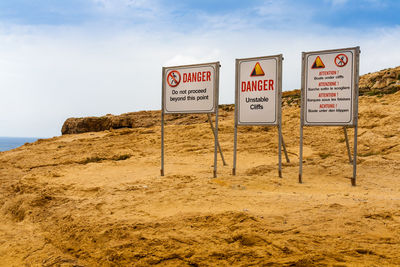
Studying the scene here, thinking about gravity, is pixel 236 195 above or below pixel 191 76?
below

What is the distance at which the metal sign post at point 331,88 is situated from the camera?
734 centimetres

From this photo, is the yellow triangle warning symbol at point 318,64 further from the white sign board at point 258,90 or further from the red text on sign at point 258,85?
the red text on sign at point 258,85

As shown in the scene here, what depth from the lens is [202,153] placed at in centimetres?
1184

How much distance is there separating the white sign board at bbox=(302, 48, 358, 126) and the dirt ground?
1.41 metres

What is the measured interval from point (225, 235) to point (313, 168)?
14.7ft

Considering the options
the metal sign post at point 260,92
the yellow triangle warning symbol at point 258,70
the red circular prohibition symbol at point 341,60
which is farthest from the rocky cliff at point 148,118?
the red circular prohibition symbol at point 341,60

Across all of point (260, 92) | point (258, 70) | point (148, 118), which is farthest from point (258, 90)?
point (148, 118)

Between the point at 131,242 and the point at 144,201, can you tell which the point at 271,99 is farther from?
the point at 131,242

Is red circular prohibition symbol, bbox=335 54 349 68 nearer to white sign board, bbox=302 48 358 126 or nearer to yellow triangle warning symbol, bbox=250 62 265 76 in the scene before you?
white sign board, bbox=302 48 358 126

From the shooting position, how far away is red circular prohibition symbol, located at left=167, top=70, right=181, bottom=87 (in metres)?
8.56

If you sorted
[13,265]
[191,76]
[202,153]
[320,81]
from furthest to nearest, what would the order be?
[202,153] → [191,76] → [320,81] → [13,265]

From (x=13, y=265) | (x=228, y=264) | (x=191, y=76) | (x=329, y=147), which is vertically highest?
(x=191, y=76)

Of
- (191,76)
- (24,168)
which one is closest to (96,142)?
(24,168)

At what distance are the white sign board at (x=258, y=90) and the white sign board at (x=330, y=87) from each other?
0.65m
